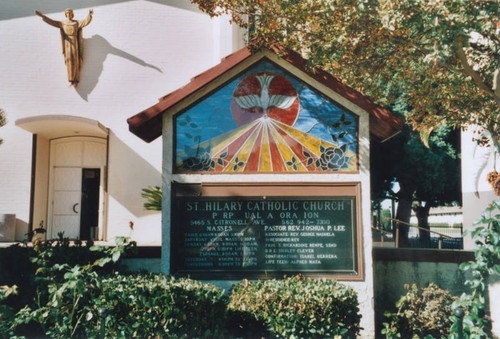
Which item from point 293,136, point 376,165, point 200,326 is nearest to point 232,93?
point 293,136

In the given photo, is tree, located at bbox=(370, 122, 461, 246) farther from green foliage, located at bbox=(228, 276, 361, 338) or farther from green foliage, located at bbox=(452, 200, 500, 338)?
green foliage, located at bbox=(228, 276, 361, 338)

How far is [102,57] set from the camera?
1309cm

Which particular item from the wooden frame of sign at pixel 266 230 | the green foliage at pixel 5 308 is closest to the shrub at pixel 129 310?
the green foliage at pixel 5 308

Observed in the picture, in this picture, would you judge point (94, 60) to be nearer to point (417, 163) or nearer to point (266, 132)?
point (266, 132)

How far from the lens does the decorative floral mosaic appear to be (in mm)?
6781

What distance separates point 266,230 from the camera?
6656 millimetres

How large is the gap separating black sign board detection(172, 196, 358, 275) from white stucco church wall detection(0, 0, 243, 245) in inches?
250

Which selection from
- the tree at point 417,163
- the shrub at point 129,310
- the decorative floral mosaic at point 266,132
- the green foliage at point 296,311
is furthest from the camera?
the tree at point 417,163

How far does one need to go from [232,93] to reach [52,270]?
357 centimetres

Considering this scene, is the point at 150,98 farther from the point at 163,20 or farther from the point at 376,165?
the point at 376,165

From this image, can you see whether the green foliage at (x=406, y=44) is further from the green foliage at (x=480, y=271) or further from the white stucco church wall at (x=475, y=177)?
the green foliage at (x=480, y=271)

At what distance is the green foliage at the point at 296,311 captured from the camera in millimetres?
5363

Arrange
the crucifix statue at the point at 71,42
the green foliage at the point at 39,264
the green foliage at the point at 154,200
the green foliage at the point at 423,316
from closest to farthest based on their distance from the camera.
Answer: the green foliage at the point at 39,264 → the green foliage at the point at 423,316 → the green foliage at the point at 154,200 → the crucifix statue at the point at 71,42

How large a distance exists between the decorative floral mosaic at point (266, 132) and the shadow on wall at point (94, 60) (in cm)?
705
